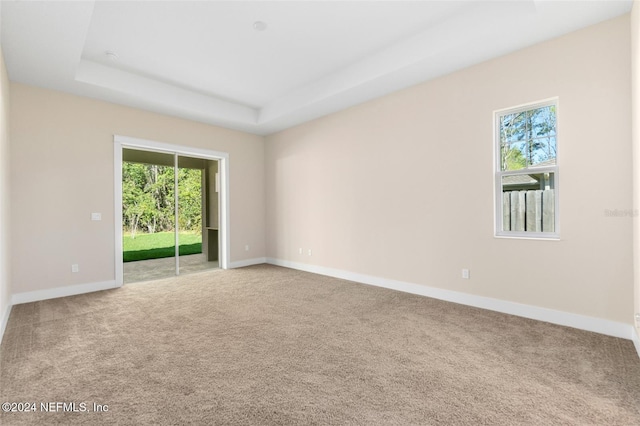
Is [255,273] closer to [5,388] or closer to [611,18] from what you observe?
[5,388]

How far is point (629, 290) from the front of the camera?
2.75 metres

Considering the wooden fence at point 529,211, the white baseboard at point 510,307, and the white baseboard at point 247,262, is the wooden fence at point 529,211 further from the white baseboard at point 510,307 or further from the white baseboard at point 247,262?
the white baseboard at point 247,262

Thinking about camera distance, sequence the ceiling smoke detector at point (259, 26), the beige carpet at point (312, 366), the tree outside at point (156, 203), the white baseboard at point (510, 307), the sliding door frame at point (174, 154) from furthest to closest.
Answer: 1. the tree outside at point (156, 203)
2. the sliding door frame at point (174, 154)
3. the ceiling smoke detector at point (259, 26)
4. the white baseboard at point (510, 307)
5. the beige carpet at point (312, 366)

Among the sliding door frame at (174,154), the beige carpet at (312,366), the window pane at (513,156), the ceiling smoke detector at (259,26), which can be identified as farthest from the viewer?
the sliding door frame at (174,154)

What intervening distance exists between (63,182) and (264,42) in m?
3.51

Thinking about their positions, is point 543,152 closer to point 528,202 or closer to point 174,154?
point 528,202

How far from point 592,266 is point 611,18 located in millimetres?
2374

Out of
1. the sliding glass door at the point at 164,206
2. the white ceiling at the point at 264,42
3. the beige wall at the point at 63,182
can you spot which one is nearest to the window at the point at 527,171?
the white ceiling at the point at 264,42

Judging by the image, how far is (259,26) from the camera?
3355 mm

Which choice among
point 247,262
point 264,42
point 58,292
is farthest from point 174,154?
point 264,42

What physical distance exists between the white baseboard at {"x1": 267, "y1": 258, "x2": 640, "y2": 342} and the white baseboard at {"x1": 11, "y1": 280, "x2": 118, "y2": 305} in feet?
12.4

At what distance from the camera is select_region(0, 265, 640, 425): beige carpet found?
1749 millimetres

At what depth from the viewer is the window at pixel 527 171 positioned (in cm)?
326

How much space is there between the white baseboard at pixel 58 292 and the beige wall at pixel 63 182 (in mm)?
66
